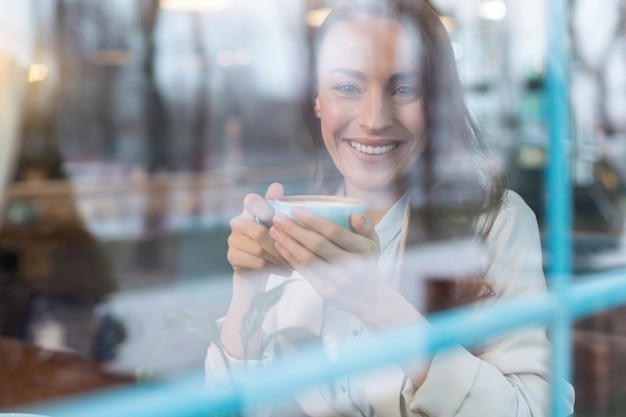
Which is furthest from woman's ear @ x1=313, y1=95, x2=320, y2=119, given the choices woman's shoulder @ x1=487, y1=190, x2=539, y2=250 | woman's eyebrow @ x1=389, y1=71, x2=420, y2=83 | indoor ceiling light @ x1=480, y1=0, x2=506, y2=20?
indoor ceiling light @ x1=480, y1=0, x2=506, y2=20

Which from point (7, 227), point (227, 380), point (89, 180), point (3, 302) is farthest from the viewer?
point (89, 180)

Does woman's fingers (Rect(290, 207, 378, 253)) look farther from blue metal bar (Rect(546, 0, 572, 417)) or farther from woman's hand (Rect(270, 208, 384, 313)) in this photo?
blue metal bar (Rect(546, 0, 572, 417))

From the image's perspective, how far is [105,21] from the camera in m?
7.65

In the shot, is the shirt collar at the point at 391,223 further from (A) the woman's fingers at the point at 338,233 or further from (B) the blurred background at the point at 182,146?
(B) the blurred background at the point at 182,146

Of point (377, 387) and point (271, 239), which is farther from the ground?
point (271, 239)

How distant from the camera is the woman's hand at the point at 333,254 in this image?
0.94 m

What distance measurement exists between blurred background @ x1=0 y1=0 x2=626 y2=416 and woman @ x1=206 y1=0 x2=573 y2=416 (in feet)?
0.20

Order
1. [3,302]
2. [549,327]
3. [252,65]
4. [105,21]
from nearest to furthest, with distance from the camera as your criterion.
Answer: [549,327], [3,302], [105,21], [252,65]

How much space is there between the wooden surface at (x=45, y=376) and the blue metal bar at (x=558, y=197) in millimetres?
747

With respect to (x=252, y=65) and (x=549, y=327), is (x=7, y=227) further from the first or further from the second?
(x=549, y=327)

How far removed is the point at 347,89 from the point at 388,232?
0.68 feet

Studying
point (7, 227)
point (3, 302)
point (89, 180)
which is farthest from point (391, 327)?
point (89, 180)

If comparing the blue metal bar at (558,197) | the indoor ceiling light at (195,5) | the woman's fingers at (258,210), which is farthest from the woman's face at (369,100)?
the indoor ceiling light at (195,5)

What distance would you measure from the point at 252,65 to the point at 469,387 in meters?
7.35
